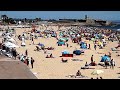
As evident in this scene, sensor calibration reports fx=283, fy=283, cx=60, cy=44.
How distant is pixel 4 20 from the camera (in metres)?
68.7

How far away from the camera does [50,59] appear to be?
16844 millimetres
